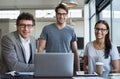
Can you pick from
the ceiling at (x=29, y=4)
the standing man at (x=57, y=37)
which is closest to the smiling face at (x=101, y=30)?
the standing man at (x=57, y=37)

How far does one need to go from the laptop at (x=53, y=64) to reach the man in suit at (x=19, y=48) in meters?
0.28

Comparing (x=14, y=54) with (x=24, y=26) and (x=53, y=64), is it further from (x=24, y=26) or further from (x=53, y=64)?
(x=53, y=64)

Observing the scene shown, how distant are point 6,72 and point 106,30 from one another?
1302 millimetres

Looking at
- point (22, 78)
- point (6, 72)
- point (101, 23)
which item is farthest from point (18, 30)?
point (101, 23)

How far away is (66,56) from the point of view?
2.26m

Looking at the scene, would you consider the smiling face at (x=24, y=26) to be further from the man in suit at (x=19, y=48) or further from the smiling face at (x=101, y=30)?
the smiling face at (x=101, y=30)

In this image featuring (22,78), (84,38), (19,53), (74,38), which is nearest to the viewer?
(22,78)

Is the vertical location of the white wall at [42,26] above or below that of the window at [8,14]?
below

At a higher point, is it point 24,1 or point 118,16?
point 24,1

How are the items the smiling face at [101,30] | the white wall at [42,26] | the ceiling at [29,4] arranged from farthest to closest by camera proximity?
1. the white wall at [42,26]
2. the ceiling at [29,4]
3. the smiling face at [101,30]

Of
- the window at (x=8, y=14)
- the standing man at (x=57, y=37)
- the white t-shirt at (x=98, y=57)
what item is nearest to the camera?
the white t-shirt at (x=98, y=57)

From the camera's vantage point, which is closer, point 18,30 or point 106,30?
point 18,30

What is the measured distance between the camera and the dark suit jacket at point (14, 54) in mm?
2531

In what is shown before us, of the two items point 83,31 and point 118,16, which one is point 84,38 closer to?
point 83,31
